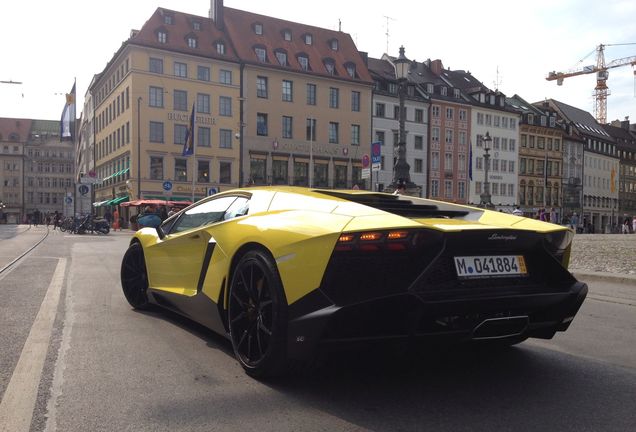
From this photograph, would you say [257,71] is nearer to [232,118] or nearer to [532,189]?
[232,118]

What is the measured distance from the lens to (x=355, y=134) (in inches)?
2325

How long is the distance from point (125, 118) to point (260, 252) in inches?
2026

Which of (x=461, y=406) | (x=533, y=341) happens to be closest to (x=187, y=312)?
(x=461, y=406)

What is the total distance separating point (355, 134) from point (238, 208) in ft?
182

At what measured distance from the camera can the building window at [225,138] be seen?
52.1 metres

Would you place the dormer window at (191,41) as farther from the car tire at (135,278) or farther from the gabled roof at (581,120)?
the gabled roof at (581,120)

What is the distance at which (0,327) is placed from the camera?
5234mm

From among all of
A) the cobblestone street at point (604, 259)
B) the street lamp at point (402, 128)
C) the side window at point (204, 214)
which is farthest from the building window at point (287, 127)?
the side window at point (204, 214)

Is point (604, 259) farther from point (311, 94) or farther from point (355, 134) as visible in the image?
point (355, 134)

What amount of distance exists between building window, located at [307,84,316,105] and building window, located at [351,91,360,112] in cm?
446

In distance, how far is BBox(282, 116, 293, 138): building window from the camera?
181 feet

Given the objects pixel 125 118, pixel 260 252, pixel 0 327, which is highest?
pixel 125 118

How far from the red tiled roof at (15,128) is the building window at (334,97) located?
9134 centimetres

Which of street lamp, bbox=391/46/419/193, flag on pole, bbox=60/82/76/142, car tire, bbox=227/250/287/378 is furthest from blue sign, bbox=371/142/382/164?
flag on pole, bbox=60/82/76/142
